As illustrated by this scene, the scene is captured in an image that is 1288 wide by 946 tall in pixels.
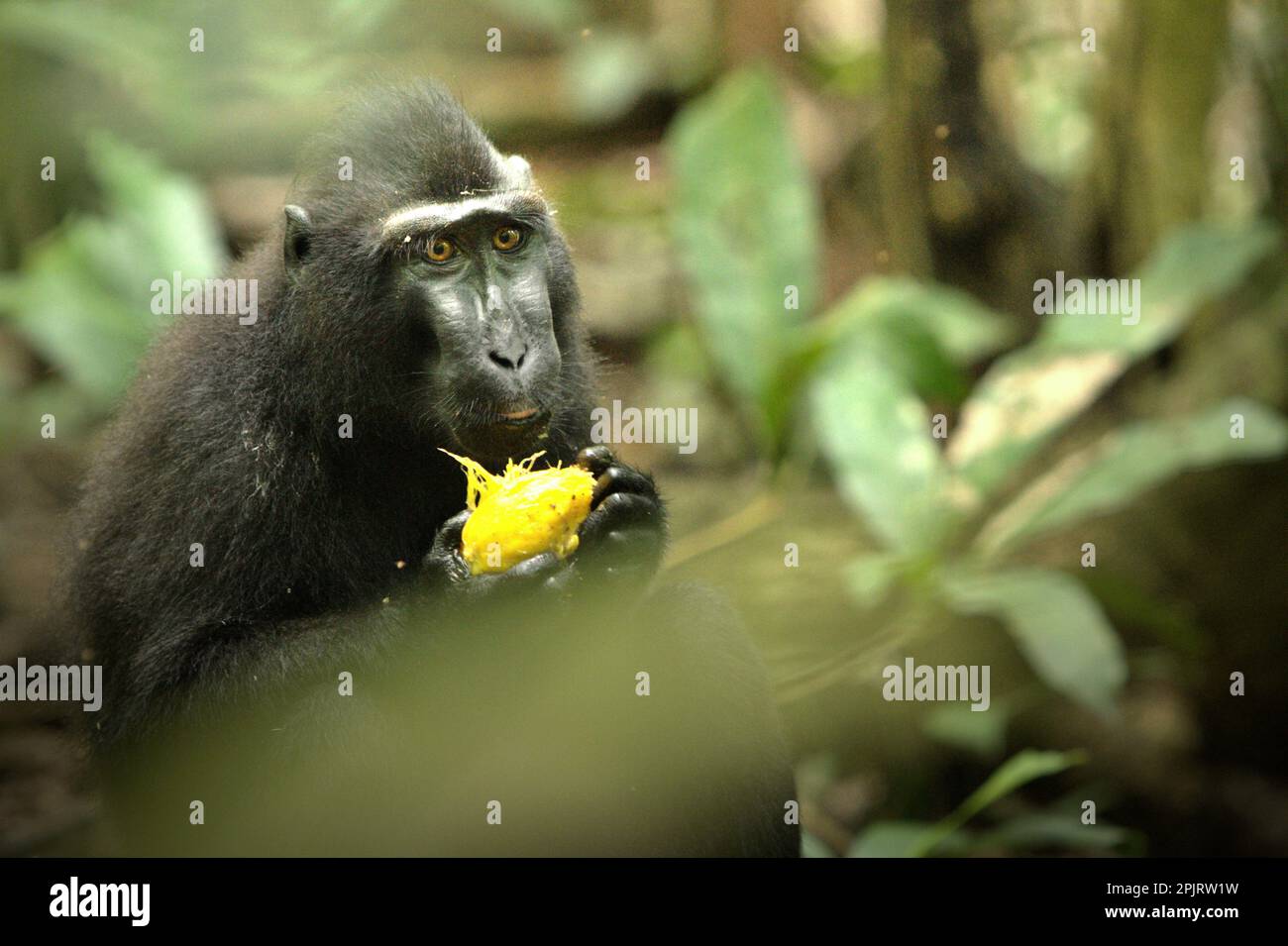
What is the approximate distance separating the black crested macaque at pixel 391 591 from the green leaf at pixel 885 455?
1.78 m

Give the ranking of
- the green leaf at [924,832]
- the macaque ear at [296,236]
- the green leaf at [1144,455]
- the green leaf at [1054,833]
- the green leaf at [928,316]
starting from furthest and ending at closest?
the green leaf at [928,316], the green leaf at [1144,455], the green leaf at [1054,833], the green leaf at [924,832], the macaque ear at [296,236]

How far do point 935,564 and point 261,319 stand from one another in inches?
141

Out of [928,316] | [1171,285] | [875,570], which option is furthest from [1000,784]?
[928,316]

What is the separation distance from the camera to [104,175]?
8.60 meters

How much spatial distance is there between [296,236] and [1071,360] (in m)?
4.55

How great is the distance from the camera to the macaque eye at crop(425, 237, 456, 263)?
206 inches

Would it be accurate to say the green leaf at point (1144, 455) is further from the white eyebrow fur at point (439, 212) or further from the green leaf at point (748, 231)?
the white eyebrow fur at point (439, 212)

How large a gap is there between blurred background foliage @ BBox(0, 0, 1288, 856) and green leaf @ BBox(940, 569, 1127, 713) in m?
0.02

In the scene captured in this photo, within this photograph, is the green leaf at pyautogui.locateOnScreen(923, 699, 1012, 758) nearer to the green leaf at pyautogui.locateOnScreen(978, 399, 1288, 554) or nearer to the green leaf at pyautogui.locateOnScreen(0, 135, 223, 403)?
the green leaf at pyautogui.locateOnScreen(978, 399, 1288, 554)

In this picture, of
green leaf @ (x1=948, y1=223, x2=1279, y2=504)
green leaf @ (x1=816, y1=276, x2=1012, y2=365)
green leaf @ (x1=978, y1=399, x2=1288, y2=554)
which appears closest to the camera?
green leaf @ (x1=978, y1=399, x2=1288, y2=554)

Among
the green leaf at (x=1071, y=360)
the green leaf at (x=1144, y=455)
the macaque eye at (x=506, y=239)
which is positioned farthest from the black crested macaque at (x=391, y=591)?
the green leaf at (x=1071, y=360)

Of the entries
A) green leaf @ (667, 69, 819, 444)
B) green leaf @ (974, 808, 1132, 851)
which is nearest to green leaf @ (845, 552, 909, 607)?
green leaf @ (667, 69, 819, 444)

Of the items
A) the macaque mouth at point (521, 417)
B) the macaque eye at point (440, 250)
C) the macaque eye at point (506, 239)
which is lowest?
the macaque mouth at point (521, 417)

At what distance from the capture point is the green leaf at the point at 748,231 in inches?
302
